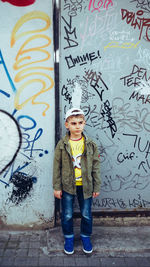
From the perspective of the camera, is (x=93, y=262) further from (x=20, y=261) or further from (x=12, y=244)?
(x=12, y=244)

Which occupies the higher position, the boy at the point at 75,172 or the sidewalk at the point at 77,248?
the boy at the point at 75,172

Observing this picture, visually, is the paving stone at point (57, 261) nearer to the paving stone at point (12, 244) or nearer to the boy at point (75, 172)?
the boy at point (75, 172)

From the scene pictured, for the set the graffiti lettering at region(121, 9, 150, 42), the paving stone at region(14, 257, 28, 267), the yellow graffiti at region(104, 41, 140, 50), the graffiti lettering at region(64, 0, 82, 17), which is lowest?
the paving stone at region(14, 257, 28, 267)

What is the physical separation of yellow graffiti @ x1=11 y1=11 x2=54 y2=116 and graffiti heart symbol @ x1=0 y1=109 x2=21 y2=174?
8.6 inches

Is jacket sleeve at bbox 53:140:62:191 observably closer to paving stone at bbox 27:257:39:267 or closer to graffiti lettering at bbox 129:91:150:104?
paving stone at bbox 27:257:39:267

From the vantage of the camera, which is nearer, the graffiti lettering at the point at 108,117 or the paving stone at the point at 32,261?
the paving stone at the point at 32,261

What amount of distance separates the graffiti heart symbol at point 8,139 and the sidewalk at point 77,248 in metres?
1.03

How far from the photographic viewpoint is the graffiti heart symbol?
3.90 meters

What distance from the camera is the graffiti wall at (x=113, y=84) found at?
3852mm

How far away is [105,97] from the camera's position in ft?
13.2

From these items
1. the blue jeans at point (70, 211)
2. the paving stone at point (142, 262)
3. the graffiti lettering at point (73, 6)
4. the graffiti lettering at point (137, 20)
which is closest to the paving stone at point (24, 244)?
the blue jeans at point (70, 211)

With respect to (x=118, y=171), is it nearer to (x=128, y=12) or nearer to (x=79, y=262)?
(x=79, y=262)

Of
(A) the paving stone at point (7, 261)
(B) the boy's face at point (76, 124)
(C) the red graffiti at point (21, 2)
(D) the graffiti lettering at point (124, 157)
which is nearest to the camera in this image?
(A) the paving stone at point (7, 261)

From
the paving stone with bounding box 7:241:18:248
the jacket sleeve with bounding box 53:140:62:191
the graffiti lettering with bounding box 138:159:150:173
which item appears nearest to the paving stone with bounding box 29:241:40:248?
the paving stone with bounding box 7:241:18:248
